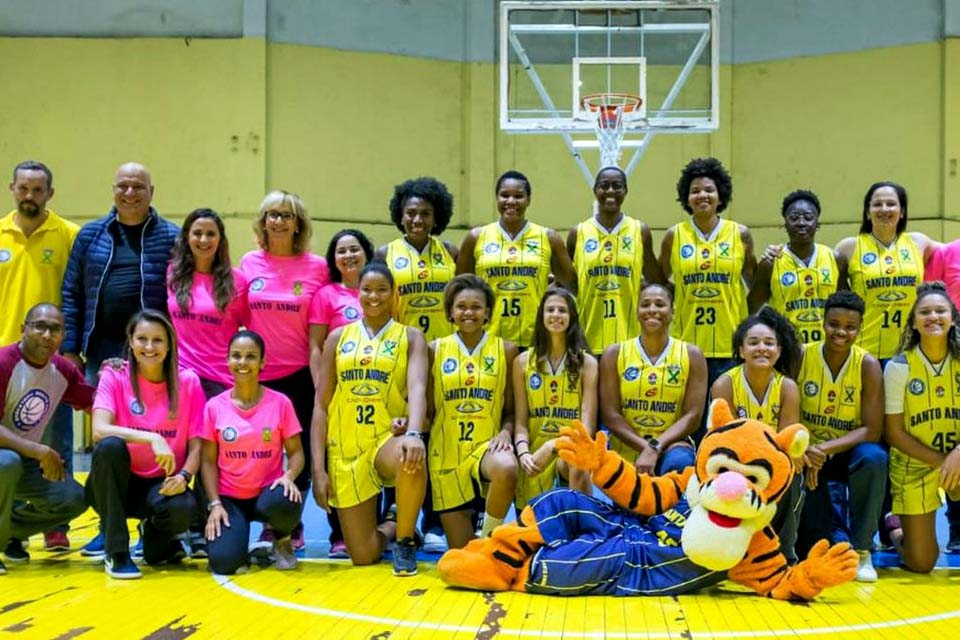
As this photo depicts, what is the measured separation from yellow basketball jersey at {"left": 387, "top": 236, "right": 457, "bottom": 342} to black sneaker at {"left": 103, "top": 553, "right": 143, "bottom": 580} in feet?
6.42

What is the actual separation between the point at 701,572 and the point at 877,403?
1457 mm

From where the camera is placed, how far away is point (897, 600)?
4.21m

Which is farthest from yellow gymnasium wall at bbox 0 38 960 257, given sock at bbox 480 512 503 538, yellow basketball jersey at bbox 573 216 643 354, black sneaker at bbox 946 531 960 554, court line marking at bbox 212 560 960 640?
court line marking at bbox 212 560 960 640

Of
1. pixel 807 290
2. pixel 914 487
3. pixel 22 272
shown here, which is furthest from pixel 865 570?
pixel 22 272

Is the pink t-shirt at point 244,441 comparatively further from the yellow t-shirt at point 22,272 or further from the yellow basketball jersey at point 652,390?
the yellow basketball jersey at point 652,390

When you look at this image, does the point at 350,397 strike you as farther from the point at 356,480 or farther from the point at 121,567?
the point at 121,567

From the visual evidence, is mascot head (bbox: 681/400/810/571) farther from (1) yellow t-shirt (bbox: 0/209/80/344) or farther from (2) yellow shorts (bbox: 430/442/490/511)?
(1) yellow t-shirt (bbox: 0/209/80/344)

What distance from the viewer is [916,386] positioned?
4.90 meters

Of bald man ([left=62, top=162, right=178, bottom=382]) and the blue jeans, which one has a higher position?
bald man ([left=62, top=162, right=178, bottom=382])

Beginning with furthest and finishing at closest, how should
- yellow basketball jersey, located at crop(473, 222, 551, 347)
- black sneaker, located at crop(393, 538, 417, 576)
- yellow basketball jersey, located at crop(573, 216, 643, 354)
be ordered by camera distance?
yellow basketball jersey, located at crop(573, 216, 643, 354) → yellow basketball jersey, located at crop(473, 222, 551, 347) → black sneaker, located at crop(393, 538, 417, 576)

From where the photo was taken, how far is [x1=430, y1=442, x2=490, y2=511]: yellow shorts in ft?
16.1

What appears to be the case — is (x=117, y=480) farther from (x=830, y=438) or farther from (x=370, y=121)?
(x=370, y=121)

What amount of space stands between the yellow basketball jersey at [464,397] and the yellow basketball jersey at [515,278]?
0.56 m

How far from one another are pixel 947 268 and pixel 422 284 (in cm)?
314
